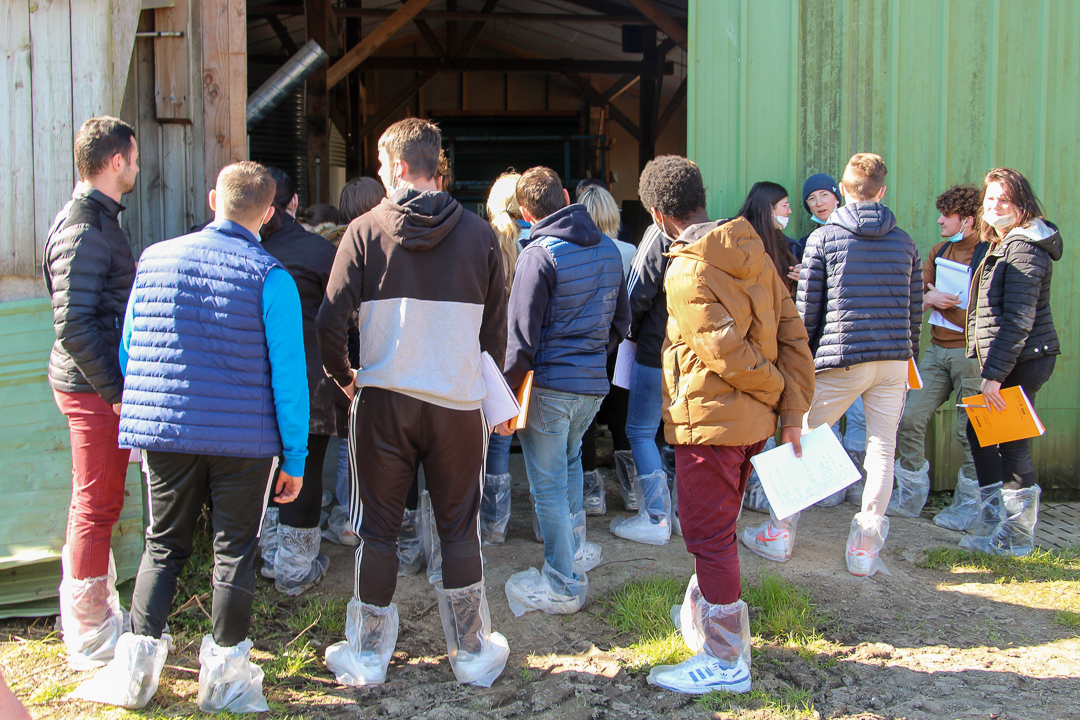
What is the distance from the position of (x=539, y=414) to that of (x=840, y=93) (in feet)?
9.70

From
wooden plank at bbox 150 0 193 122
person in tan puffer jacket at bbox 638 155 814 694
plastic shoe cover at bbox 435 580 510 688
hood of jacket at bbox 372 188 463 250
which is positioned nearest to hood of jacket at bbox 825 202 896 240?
person in tan puffer jacket at bbox 638 155 814 694

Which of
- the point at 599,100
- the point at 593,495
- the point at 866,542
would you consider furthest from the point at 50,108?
the point at 599,100

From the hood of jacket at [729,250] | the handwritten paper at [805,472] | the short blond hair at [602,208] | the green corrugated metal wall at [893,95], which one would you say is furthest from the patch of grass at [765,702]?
the green corrugated metal wall at [893,95]

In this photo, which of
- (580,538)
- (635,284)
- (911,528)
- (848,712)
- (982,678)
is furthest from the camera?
(911,528)

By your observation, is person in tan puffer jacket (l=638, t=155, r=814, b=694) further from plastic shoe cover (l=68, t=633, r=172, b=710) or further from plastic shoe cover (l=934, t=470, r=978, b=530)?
plastic shoe cover (l=934, t=470, r=978, b=530)

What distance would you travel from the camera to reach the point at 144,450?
99.3 inches

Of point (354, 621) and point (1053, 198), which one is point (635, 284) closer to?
point (354, 621)

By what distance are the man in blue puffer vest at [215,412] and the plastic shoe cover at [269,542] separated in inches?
38.8

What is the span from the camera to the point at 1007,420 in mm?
3900

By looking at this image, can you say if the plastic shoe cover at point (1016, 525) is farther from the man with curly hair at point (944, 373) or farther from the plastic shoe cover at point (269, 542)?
the plastic shoe cover at point (269, 542)

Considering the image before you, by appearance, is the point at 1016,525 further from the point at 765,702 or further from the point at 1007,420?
the point at 765,702

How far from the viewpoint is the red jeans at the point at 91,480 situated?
287 cm

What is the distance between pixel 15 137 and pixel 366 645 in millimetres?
2672

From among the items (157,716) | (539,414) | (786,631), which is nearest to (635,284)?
(539,414)
